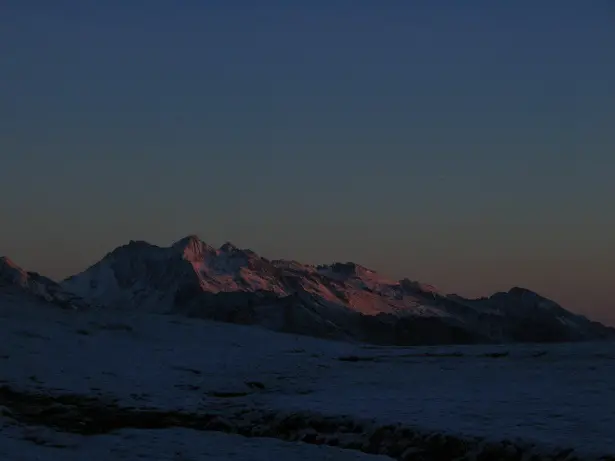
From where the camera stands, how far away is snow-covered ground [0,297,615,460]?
15.5 meters

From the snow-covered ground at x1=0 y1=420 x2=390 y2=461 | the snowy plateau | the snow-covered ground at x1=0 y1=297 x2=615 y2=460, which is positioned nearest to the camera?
the snow-covered ground at x1=0 y1=420 x2=390 y2=461

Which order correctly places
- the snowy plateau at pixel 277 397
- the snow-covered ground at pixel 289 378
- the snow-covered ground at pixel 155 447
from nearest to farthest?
the snow-covered ground at pixel 155 447 < the snowy plateau at pixel 277 397 < the snow-covered ground at pixel 289 378

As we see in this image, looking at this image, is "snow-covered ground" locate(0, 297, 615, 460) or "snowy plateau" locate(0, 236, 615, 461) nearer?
"snowy plateau" locate(0, 236, 615, 461)

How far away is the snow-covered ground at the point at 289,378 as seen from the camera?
50.8 ft

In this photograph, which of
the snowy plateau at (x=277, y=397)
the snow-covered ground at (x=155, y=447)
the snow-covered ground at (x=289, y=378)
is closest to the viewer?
the snow-covered ground at (x=155, y=447)

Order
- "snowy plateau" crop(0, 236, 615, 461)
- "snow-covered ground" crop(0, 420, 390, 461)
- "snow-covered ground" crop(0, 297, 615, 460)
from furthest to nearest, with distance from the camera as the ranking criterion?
1. "snow-covered ground" crop(0, 297, 615, 460)
2. "snowy plateau" crop(0, 236, 615, 461)
3. "snow-covered ground" crop(0, 420, 390, 461)

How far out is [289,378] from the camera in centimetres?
2242

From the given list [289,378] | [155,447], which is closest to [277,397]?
[289,378]

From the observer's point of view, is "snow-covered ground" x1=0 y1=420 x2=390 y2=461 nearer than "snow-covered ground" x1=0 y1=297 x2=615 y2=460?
Yes

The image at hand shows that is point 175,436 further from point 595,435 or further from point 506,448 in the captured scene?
point 595,435

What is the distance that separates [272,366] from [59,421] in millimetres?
8034

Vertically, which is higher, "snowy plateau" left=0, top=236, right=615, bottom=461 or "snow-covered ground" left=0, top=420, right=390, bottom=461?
"snowy plateau" left=0, top=236, right=615, bottom=461

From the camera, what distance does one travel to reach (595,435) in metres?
14.6

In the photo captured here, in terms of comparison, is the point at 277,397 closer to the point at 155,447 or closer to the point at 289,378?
the point at 289,378
